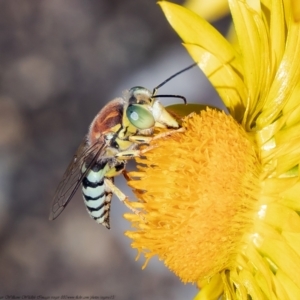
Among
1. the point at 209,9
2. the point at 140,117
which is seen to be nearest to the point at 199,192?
the point at 140,117

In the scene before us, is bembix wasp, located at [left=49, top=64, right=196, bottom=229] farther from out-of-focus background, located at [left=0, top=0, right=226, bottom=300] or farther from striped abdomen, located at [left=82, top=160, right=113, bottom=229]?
out-of-focus background, located at [left=0, top=0, right=226, bottom=300]

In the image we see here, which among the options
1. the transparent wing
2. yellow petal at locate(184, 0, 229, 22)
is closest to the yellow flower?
the transparent wing

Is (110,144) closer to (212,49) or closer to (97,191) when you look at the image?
(97,191)

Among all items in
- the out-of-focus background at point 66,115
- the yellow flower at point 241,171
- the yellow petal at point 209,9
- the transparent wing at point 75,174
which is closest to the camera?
the yellow flower at point 241,171

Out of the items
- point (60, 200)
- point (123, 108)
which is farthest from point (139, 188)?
point (60, 200)

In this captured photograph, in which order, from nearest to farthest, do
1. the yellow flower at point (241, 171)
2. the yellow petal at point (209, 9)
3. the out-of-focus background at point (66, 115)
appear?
the yellow flower at point (241, 171) < the yellow petal at point (209, 9) < the out-of-focus background at point (66, 115)

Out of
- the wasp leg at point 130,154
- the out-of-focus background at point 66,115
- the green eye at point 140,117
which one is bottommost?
the out-of-focus background at point 66,115

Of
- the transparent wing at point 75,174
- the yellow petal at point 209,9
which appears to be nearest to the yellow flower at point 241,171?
the transparent wing at point 75,174

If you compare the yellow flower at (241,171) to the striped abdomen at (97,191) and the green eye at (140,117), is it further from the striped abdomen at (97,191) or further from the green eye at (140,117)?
the striped abdomen at (97,191)
